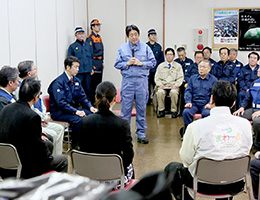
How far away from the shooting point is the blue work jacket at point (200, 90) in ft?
15.9

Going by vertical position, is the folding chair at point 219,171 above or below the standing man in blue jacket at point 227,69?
below

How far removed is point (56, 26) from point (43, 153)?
4.02 metres

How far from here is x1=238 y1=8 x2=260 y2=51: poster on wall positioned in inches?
293

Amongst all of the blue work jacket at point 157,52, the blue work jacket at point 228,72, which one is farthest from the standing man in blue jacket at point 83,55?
the blue work jacket at point 228,72

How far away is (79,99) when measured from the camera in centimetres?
461

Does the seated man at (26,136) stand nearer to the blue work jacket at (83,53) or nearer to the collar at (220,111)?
the collar at (220,111)

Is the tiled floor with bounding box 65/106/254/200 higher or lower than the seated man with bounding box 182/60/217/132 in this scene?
lower

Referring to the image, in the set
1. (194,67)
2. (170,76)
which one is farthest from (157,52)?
(194,67)

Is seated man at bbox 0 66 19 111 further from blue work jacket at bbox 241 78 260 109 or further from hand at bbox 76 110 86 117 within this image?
blue work jacket at bbox 241 78 260 109

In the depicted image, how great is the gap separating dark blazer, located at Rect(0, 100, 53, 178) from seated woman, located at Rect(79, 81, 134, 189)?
33 centimetres

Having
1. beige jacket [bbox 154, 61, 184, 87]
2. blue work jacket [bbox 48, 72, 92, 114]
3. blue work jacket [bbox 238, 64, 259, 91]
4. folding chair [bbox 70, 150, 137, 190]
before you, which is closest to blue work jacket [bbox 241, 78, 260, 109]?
blue work jacket [bbox 238, 64, 259, 91]

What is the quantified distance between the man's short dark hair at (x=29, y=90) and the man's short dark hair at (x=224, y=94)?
143 centimetres

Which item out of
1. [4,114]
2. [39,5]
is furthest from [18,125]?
[39,5]

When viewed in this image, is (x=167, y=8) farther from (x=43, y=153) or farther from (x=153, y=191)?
(x=153, y=191)
